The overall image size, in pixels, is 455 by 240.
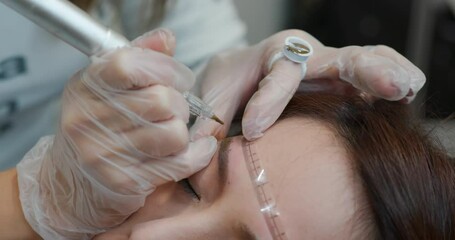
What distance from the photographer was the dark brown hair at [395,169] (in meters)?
0.86

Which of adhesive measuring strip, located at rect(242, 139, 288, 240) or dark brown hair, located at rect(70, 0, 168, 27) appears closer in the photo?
adhesive measuring strip, located at rect(242, 139, 288, 240)

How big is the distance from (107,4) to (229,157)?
0.45 m

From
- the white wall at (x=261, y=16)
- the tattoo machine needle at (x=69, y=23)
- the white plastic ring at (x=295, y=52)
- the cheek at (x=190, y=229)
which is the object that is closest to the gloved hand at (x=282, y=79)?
the white plastic ring at (x=295, y=52)

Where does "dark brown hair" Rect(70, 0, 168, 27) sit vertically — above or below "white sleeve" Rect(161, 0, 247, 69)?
above

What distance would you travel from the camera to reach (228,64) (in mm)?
1189

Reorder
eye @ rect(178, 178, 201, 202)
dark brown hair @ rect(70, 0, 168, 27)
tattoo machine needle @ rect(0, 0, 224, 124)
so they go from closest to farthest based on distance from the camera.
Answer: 1. tattoo machine needle @ rect(0, 0, 224, 124)
2. eye @ rect(178, 178, 201, 202)
3. dark brown hair @ rect(70, 0, 168, 27)

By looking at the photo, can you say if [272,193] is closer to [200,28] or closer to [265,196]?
[265,196]

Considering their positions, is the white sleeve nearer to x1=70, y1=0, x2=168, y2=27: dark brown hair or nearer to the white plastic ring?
x1=70, y1=0, x2=168, y2=27: dark brown hair

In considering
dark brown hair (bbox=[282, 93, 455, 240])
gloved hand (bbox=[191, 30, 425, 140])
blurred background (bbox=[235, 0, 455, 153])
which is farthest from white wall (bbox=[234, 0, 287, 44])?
dark brown hair (bbox=[282, 93, 455, 240])

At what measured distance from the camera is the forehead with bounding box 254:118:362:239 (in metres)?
0.84

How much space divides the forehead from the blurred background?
1.35 m

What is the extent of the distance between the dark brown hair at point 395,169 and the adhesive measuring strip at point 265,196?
12 cm

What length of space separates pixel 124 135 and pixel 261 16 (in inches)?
61.3

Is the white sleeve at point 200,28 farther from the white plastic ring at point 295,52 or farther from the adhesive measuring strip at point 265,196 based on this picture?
the adhesive measuring strip at point 265,196
